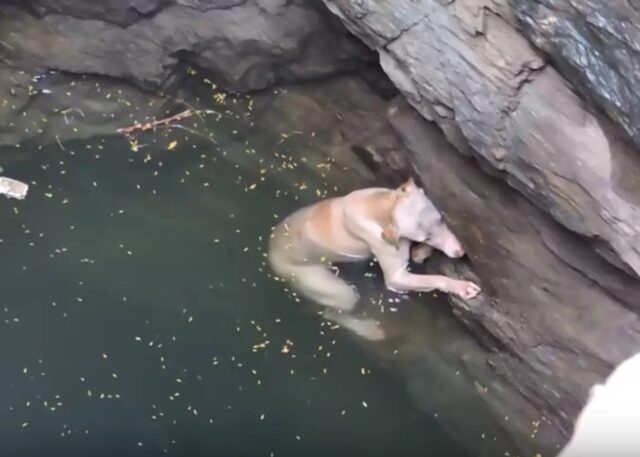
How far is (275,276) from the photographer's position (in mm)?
4477

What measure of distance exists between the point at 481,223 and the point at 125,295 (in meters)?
1.62

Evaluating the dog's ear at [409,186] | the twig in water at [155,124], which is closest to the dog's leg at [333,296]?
the dog's ear at [409,186]

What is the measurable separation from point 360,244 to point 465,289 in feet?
1.80

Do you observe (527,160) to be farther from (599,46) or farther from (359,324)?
(359,324)

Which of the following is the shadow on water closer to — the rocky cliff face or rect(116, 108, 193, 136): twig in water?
rect(116, 108, 193, 136): twig in water

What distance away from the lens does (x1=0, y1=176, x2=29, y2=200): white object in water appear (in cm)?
473

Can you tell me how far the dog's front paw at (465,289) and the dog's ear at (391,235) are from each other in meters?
0.31

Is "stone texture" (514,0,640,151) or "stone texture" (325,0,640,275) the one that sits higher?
"stone texture" (514,0,640,151)

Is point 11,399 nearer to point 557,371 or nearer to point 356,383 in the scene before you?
point 356,383

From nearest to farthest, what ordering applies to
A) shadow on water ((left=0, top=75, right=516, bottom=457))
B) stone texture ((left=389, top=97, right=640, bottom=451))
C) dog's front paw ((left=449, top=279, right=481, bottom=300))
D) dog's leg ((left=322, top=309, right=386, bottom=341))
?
1. stone texture ((left=389, top=97, right=640, bottom=451))
2. shadow on water ((left=0, top=75, right=516, bottom=457))
3. dog's front paw ((left=449, top=279, right=481, bottom=300))
4. dog's leg ((left=322, top=309, right=386, bottom=341))

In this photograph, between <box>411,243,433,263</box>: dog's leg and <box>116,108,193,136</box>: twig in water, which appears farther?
<box>116,108,193,136</box>: twig in water

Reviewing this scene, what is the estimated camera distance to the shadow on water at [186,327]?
12.9 ft

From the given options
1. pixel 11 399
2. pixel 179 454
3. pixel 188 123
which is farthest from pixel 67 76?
pixel 179 454

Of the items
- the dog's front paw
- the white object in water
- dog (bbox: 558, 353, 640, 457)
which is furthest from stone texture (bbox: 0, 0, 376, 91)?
dog (bbox: 558, 353, 640, 457)
